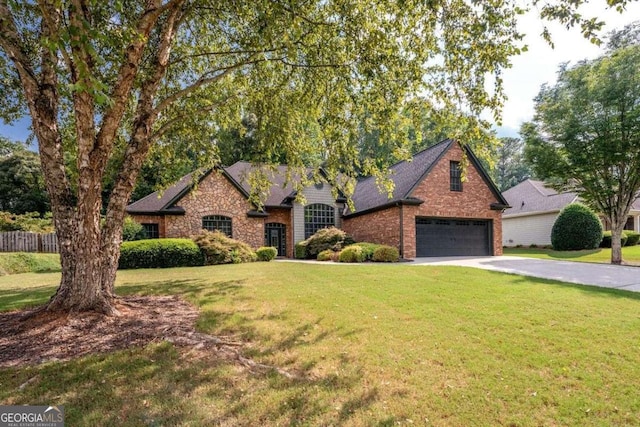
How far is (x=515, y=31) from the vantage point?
18.7 ft

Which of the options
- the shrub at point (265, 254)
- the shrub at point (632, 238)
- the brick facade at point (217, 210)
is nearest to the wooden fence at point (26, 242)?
the brick facade at point (217, 210)

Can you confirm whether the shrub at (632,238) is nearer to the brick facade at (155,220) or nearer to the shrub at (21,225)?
the brick facade at (155,220)

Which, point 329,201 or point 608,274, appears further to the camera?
point 329,201

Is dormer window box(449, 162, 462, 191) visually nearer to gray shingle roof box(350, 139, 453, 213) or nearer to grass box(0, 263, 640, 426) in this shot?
gray shingle roof box(350, 139, 453, 213)

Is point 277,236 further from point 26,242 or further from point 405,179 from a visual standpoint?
point 26,242

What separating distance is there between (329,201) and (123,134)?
12.4 metres

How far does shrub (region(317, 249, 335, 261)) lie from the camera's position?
17.0 meters

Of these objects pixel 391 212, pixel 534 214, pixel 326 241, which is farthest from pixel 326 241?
pixel 534 214

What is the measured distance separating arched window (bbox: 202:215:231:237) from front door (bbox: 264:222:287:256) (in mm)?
2439

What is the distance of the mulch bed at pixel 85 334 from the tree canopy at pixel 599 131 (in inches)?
665

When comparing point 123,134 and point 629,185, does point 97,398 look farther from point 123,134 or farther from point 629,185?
point 629,185

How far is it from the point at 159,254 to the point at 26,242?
9480mm

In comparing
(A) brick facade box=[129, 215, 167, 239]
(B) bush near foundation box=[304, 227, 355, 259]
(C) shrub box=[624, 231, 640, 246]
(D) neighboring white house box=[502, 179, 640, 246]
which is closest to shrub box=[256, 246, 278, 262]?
(B) bush near foundation box=[304, 227, 355, 259]

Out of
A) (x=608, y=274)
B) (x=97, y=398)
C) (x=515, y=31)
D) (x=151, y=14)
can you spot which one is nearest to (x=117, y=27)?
(x=151, y=14)
